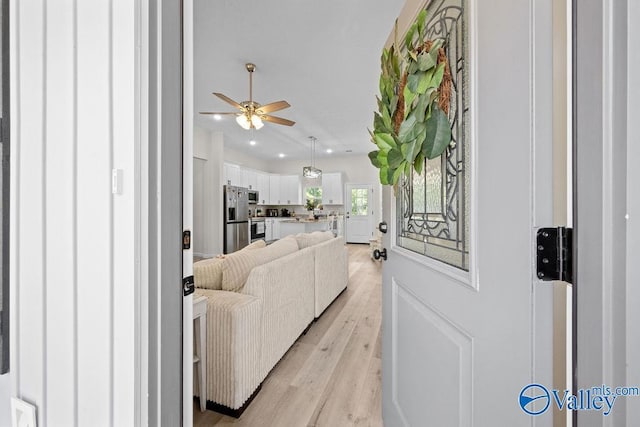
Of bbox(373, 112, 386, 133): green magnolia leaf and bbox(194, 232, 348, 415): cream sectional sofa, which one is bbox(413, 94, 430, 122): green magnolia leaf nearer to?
bbox(373, 112, 386, 133): green magnolia leaf

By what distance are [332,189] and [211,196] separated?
3.54 metres

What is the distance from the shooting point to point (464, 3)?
0.75 m

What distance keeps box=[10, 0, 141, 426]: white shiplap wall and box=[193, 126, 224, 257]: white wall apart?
5097mm

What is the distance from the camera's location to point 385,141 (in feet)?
3.47

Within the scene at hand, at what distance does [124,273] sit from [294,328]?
179 cm

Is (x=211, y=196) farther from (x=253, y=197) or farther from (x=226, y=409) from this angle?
(x=226, y=409)

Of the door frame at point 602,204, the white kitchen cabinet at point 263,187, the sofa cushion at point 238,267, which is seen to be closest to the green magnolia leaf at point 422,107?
the door frame at point 602,204

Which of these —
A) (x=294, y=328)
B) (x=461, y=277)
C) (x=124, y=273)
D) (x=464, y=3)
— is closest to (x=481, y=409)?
(x=461, y=277)

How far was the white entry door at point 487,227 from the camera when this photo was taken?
1.69 feet

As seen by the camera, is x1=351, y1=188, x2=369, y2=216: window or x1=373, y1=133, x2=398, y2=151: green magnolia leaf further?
x1=351, y1=188, x2=369, y2=216: window

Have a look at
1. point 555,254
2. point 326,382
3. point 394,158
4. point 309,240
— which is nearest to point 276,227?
point 309,240

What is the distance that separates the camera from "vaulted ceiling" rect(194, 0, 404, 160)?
2232mm

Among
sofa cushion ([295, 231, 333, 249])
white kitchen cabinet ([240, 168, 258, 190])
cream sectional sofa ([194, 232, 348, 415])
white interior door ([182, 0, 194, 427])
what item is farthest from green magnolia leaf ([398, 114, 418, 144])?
white kitchen cabinet ([240, 168, 258, 190])

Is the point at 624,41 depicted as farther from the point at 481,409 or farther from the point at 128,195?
the point at 128,195
